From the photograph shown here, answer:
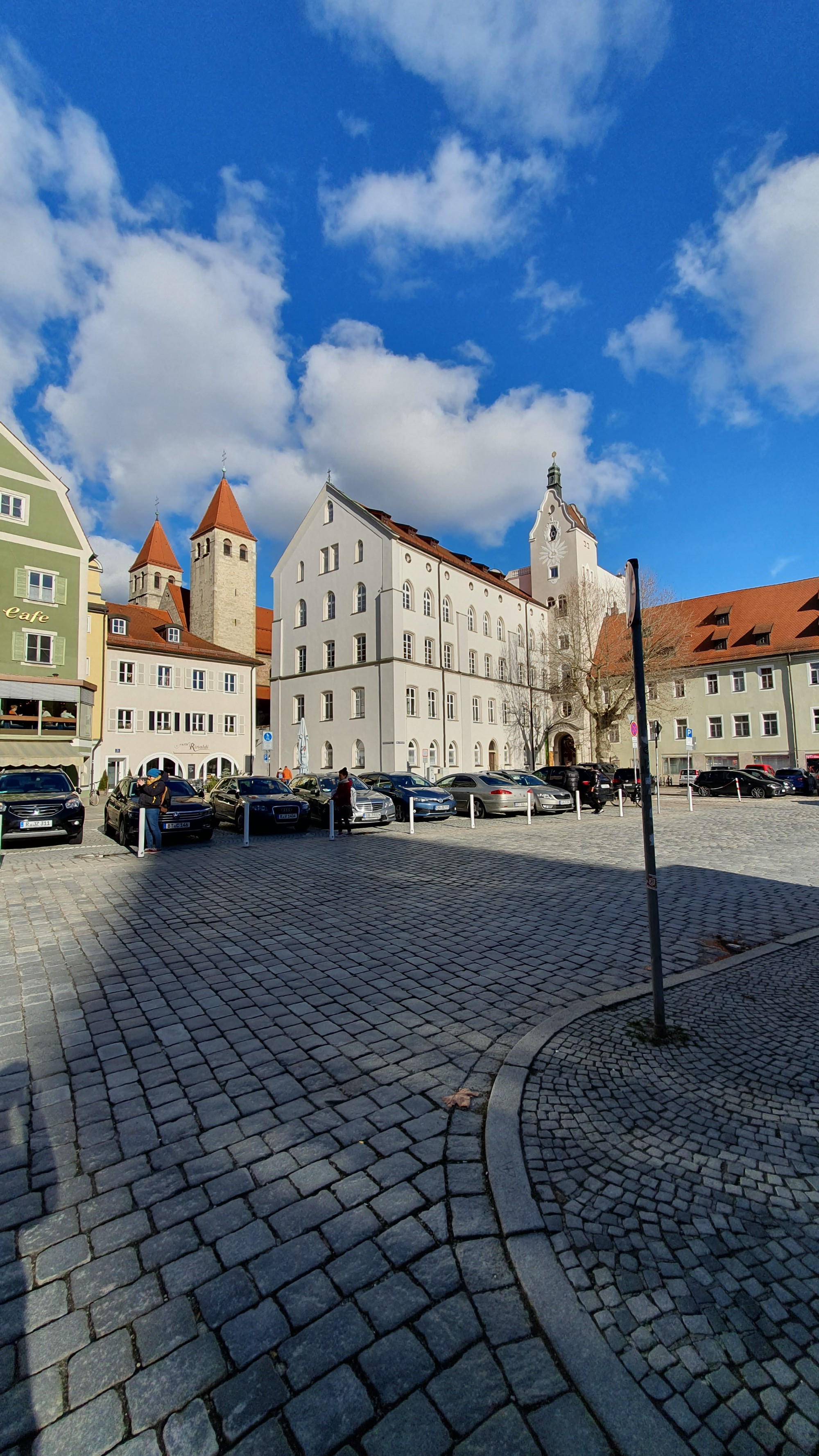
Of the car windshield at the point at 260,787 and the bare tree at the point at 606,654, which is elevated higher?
the bare tree at the point at 606,654

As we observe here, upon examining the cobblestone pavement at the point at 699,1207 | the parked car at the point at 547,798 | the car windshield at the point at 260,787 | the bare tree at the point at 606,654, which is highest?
the bare tree at the point at 606,654

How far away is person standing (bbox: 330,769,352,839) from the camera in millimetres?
16609

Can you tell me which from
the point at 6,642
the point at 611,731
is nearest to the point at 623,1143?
the point at 6,642

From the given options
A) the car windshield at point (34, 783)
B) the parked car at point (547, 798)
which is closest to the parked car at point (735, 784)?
the parked car at point (547, 798)

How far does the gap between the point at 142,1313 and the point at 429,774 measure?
38.0 meters

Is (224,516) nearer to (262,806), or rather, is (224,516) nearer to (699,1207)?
(262,806)

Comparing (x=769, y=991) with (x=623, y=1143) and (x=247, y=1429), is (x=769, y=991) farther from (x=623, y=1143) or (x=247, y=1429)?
(x=247, y=1429)

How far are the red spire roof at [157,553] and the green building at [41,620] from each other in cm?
3138

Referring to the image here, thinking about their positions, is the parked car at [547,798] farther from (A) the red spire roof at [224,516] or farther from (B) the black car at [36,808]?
(A) the red spire roof at [224,516]

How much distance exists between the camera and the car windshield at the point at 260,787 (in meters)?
19.2

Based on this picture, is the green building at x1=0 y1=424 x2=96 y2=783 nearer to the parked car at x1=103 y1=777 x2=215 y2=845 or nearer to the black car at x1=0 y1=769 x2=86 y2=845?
the black car at x1=0 y1=769 x2=86 y2=845

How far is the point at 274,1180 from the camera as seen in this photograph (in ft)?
9.35

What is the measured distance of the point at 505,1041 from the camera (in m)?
4.23

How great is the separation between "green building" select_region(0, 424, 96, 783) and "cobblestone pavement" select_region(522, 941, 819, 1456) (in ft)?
105
